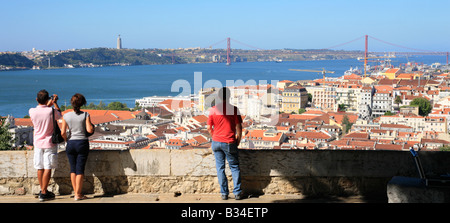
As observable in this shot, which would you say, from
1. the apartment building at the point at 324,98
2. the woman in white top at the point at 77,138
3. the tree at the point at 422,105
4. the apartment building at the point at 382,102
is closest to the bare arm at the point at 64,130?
the woman in white top at the point at 77,138

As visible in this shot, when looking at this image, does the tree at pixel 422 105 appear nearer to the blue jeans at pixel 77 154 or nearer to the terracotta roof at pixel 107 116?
the terracotta roof at pixel 107 116

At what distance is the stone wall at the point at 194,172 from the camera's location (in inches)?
94.2

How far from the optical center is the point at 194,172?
7.94ft

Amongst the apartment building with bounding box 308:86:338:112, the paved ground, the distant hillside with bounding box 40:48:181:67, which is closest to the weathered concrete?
the paved ground

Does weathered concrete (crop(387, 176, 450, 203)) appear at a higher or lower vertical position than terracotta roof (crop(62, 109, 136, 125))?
higher

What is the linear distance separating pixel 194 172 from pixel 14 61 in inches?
3933

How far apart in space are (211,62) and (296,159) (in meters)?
114

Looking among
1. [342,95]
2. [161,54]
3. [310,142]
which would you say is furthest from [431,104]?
[161,54]

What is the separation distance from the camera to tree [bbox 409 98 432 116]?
107 ft

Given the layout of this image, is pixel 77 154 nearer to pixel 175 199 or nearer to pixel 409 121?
pixel 175 199

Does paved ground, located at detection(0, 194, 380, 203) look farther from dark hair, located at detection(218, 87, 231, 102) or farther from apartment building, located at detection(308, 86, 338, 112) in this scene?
apartment building, located at detection(308, 86, 338, 112)

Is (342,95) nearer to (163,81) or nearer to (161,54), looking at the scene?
(163,81)

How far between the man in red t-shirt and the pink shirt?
708 millimetres

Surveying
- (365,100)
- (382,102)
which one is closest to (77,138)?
(365,100)
